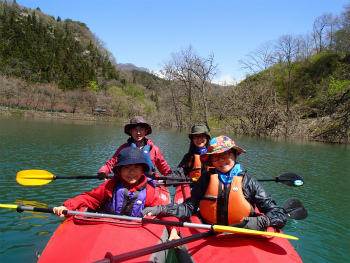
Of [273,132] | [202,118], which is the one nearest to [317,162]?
[273,132]

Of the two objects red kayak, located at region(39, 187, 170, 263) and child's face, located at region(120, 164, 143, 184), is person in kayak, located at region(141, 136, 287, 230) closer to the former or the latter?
red kayak, located at region(39, 187, 170, 263)

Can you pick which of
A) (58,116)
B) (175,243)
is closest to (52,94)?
(58,116)

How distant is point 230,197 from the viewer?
3.01m

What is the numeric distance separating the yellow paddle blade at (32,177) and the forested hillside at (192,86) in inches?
678

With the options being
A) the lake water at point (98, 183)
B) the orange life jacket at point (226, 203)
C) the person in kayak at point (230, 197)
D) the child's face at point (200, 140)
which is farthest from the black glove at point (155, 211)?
the child's face at point (200, 140)

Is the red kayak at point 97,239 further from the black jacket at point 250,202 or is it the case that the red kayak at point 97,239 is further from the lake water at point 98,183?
the lake water at point 98,183

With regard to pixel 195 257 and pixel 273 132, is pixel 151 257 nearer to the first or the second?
pixel 195 257

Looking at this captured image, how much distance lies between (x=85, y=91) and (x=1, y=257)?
Result: 2597 inches

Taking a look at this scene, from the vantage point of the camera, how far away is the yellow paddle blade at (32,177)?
16.1ft

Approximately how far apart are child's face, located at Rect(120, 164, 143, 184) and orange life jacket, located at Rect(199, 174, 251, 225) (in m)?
0.88

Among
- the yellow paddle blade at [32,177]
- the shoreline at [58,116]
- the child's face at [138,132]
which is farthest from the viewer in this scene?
the shoreline at [58,116]

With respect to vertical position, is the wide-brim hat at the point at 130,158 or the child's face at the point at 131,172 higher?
the wide-brim hat at the point at 130,158

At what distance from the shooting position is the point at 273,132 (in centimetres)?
2728

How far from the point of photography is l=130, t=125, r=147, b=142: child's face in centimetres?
540
